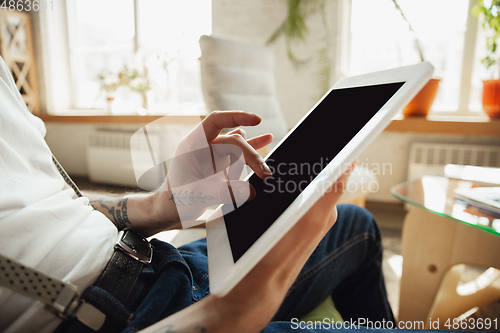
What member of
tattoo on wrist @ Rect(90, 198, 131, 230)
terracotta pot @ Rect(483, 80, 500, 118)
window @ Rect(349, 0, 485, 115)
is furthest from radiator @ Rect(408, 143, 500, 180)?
tattoo on wrist @ Rect(90, 198, 131, 230)

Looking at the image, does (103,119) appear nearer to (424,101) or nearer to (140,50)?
(140,50)

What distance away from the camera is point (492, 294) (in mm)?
887

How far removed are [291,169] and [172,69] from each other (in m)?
2.84

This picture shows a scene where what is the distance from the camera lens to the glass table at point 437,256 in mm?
764

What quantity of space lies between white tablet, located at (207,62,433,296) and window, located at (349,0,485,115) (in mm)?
2230

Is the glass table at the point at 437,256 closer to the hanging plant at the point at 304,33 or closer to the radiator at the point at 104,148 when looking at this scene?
the hanging plant at the point at 304,33

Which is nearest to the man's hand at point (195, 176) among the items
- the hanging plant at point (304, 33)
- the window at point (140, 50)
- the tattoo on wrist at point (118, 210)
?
the tattoo on wrist at point (118, 210)

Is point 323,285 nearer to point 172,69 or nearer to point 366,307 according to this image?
point 366,307

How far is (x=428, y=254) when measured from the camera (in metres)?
0.85

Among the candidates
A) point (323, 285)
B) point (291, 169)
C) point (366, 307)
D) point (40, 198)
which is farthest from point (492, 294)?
point (40, 198)

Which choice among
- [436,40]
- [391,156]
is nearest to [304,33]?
[436,40]

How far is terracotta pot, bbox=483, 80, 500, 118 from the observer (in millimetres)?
1874

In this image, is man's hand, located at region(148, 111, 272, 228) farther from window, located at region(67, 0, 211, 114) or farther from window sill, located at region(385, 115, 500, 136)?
window, located at region(67, 0, 211, 114)

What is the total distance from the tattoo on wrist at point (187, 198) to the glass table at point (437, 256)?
0.59 metres
